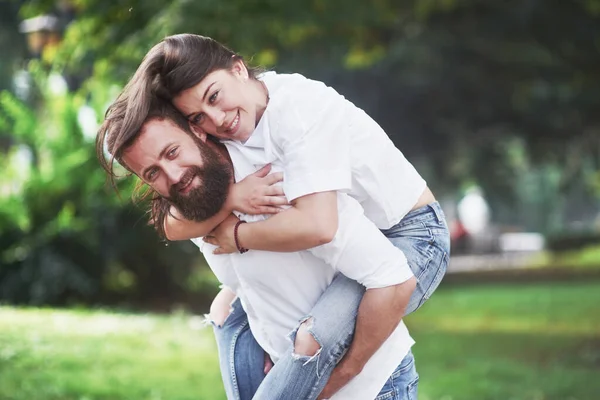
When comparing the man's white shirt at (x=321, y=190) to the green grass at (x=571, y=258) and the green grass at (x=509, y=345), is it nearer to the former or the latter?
the green grass at (x=509, y=345)

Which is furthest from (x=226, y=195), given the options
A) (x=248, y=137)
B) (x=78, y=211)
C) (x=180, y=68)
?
(x=78, y=211)

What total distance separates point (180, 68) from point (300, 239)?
57 centimetres

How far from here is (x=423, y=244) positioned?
109 inches

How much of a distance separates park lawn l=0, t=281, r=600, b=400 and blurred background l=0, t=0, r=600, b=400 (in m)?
0.03

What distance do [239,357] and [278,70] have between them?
31.8 feet

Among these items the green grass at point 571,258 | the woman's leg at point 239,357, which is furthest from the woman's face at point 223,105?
the green grass at point 571,258

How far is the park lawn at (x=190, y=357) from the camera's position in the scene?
6891 mm

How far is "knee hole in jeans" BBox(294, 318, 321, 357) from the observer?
2.50 metres

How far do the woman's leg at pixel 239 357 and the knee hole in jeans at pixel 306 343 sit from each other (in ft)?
1.12

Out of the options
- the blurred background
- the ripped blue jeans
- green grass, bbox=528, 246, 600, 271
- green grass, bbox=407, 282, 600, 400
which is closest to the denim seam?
the ripped blue jeans

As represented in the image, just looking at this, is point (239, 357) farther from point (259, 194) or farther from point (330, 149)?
point (330, 149)

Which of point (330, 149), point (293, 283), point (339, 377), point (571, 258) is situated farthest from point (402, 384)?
point (571, 258)

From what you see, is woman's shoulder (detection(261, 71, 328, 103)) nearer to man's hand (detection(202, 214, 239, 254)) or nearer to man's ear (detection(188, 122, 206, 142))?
man's ear (detection(188, 122, 206, 142))

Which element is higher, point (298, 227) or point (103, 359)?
point (298, 227)
